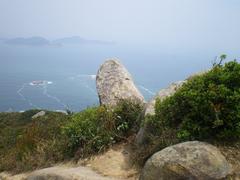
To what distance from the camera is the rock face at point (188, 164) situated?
5.50 meters

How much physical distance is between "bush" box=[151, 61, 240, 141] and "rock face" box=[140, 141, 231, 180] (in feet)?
1.19

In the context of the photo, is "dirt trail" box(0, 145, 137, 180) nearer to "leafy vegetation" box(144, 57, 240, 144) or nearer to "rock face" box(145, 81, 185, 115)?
"rock face" box(145, 81, 185, 115)

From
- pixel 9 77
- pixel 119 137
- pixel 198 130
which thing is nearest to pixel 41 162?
pixel 119 137

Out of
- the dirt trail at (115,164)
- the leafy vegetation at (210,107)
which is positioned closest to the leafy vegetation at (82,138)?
the dirt trail at (115,164)

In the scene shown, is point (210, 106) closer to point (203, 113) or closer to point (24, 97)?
point (203, 113)

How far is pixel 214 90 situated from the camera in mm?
6199

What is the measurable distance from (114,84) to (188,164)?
7435 mm

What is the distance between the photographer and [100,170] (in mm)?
7367

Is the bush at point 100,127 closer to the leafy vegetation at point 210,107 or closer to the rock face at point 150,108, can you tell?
the rock face at point 150,108

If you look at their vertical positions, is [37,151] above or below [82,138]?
below

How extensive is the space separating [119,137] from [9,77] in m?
190

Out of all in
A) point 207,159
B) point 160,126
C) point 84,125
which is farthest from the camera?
point 84,125

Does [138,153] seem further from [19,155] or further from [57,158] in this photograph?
[19,155]

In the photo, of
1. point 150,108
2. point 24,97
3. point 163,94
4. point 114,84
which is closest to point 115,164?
point 150,108
